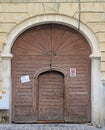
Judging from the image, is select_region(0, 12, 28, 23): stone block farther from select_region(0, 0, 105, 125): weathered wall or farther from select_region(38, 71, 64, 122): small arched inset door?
select_region(38, 71, 64, 122): small arched inset door

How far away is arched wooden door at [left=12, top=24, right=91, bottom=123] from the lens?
1106 centimetres

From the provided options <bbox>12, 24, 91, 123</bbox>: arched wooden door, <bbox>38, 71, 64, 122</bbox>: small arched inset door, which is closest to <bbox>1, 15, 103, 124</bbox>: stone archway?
<bbox>12, 24, 91, 123</bbox>: arched wooden door

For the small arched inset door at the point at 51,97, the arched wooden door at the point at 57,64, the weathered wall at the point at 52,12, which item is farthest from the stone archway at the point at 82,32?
the small arched inset door at the point at 51,97

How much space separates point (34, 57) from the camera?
11070mm

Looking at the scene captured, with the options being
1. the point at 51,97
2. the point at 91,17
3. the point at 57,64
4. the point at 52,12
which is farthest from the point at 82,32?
the point at 51,97

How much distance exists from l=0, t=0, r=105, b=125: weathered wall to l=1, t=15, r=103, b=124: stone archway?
130 mm

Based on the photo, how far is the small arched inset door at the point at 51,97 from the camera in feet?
36.5

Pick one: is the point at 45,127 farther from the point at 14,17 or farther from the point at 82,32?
the point at 14,17

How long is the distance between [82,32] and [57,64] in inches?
50.6

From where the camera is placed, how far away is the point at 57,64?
11.1 metres

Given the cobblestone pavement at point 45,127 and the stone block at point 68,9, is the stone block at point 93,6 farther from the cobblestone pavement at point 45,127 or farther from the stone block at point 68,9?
the cobblestone pavement at point 45,127

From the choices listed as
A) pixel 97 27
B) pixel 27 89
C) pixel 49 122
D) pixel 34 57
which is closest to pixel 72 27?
pixel 97 27

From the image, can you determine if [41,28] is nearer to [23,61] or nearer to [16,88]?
[23,61]

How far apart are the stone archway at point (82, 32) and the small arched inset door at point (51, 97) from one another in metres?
1.05
